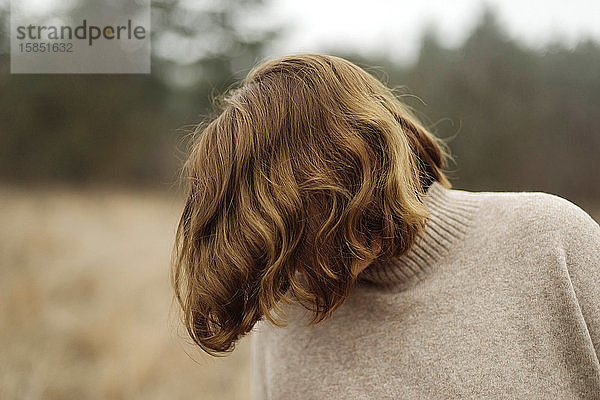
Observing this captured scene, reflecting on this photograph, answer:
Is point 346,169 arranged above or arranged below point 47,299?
above

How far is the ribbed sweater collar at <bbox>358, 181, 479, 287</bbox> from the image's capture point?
0.97 metres

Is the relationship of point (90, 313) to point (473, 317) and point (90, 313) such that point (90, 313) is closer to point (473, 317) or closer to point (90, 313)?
point (90, 313)

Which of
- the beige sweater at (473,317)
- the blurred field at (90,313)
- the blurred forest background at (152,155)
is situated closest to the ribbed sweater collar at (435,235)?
the beige sweater at (473,317)

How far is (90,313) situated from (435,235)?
257cm

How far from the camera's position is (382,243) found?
3.07ft

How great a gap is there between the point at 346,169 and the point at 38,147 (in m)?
4.46

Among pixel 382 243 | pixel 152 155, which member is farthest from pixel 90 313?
pixel 152 155

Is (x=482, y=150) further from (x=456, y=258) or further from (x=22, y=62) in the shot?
(x=456, y=258)

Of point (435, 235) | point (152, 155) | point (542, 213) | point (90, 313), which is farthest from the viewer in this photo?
point (152, 155)

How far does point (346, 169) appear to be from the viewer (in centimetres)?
87

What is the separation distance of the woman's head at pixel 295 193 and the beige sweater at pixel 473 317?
0.32 feet

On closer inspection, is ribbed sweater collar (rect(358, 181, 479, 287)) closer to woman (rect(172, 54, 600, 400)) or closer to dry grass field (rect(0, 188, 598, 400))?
woman (rect(172, 54, 600, 400))

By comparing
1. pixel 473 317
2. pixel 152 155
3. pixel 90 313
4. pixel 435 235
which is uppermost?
pixel 435 235

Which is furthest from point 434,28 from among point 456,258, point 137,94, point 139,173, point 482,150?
point 456,258
